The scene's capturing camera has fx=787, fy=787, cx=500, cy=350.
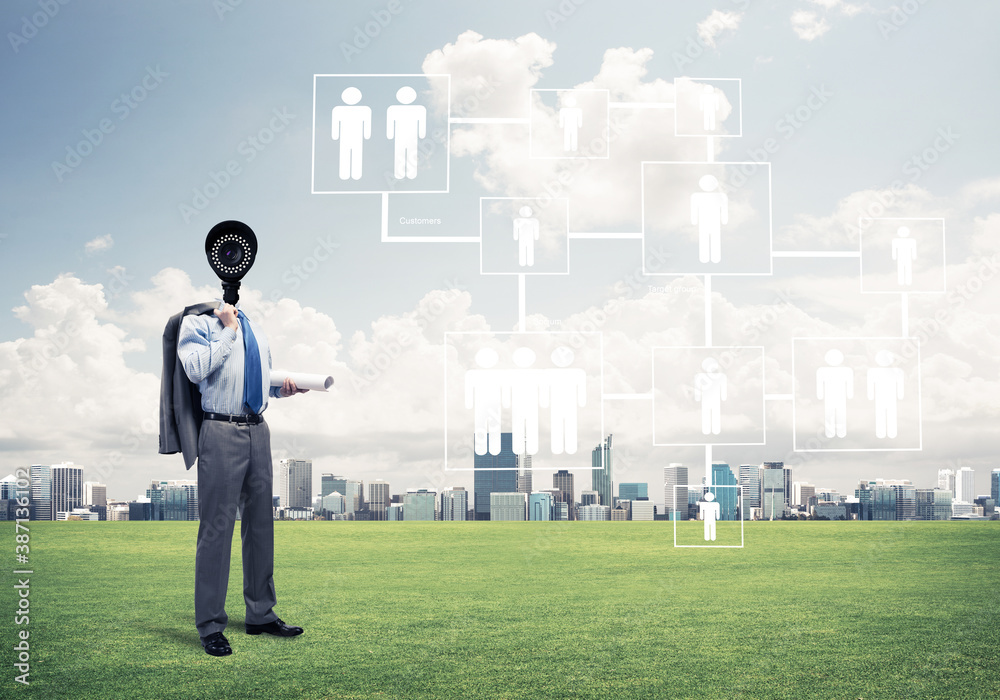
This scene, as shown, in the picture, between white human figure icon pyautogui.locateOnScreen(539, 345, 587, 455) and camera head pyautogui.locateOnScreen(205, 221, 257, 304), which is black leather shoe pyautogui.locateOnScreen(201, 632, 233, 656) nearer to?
camera head pyautogui.locateOnScreen(205, 221, 257, 304)

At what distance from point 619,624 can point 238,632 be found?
8.27ft

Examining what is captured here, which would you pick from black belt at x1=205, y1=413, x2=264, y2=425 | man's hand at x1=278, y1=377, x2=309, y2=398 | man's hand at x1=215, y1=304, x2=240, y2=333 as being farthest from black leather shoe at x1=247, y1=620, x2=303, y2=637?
man's hand at x1=215, y1=304, x2=240, y2=333

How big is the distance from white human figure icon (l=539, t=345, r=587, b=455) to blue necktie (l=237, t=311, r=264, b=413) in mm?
4767

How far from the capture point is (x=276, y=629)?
16.5ft

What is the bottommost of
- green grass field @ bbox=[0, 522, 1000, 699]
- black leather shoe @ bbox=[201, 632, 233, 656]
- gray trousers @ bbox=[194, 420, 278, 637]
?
green grass field @ bbox=[0, 522, 1000, 699]

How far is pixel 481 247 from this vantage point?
9578 millimetres

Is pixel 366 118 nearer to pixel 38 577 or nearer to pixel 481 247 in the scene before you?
pixel 481 247

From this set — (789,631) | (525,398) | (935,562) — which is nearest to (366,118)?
(525,398)

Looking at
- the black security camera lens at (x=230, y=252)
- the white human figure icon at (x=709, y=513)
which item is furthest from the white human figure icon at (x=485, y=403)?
the black security camera lens at (x=230, y=252)

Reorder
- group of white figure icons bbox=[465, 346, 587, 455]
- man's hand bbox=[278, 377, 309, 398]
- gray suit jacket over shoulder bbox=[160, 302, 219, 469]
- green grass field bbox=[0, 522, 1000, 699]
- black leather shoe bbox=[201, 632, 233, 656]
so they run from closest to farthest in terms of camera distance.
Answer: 1. green grass field bbox=[0, 522, 1000, 699]
2. black leather shoe bbox=[201, 632, 233, 656]
3. gray suit jacket over shoulder bbox=[160, 302, 219, 469]
4. man's hand bbox=[278, 377, 309, 398]
5. group of white figure icons bbox=[465, 346, 587, 455]

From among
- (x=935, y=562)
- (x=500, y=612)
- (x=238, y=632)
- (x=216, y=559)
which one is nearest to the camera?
(x=216, y=559)

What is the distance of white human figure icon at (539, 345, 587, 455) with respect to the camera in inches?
365

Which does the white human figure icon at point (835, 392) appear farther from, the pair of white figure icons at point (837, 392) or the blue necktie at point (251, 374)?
the blue necktie at point (251, 374)

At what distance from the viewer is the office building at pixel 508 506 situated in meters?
11.5
